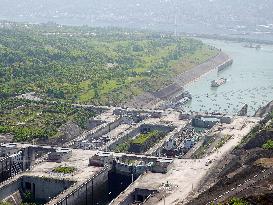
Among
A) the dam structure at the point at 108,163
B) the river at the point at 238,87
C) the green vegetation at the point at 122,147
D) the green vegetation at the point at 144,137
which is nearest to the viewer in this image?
the dam structure at the point at 108,163

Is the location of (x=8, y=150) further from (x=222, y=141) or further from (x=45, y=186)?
(x=222, y=141)

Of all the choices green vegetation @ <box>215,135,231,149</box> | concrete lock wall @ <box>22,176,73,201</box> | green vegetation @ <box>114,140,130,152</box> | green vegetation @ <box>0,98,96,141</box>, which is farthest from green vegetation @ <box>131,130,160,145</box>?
concrete lock wall @ <box>22,176,73,201</box>

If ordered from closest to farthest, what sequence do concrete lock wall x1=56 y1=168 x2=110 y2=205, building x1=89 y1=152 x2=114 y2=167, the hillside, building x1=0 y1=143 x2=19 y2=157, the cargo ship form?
the hillside
concrete lock wall x1=56 y1=168 x2=110 y2=205
building x1=89 y1=152 x2=114 y2=167
building x1=0 y1=143 x2=19 y2=157
the cargo ship

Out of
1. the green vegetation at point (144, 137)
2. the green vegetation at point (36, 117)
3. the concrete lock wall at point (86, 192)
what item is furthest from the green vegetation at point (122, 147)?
the concrete lock wall at point (86, 192)

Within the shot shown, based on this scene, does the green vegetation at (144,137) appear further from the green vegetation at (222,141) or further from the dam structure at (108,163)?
the green vegetation at (222,141)

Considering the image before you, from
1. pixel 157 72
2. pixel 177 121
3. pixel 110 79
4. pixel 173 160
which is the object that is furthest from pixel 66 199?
pixel 157 72

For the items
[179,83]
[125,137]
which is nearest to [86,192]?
[125,137]

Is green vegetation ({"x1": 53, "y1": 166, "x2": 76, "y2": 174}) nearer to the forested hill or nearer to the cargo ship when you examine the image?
the forested hill
